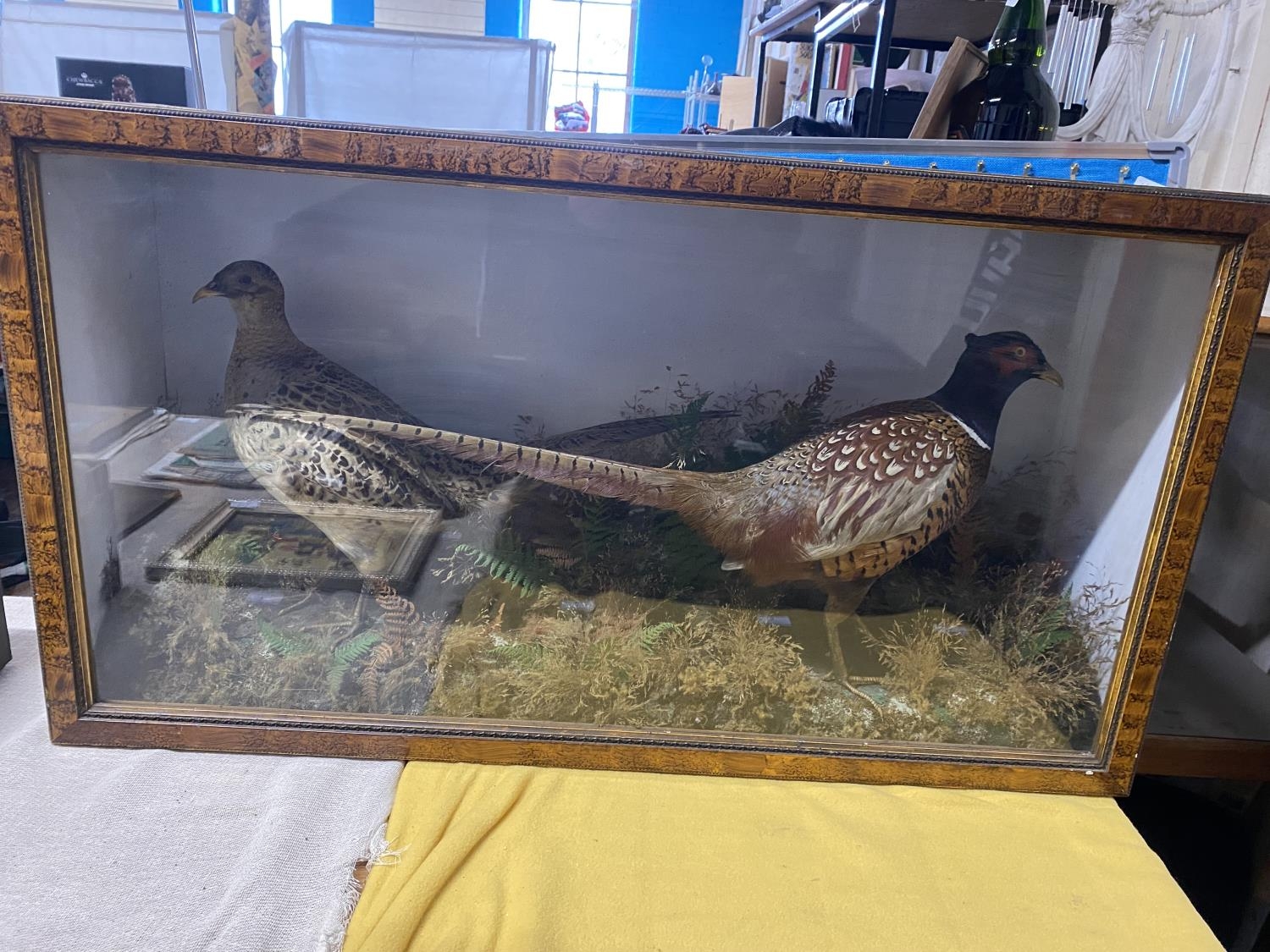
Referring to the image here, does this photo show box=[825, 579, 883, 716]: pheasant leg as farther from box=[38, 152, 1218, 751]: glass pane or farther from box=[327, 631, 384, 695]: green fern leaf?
box=[327, 631, 384, 695]: green fern leaf

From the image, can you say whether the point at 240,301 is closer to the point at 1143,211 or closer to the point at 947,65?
the point at 1143,211

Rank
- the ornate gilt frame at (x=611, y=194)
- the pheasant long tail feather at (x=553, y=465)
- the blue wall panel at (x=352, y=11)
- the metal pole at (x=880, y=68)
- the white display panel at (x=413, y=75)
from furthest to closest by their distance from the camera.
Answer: the blue wall panel at (x=352, y=11)
the white display panel at (x=413, y=75)
the metal pole at (x=880, y=68)
the pheasant long tail feather at (x=553, y=465)
the ornate gilt frame at (x=611, y=194)

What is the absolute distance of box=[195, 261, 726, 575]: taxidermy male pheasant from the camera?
2.64 ft

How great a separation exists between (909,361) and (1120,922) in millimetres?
576

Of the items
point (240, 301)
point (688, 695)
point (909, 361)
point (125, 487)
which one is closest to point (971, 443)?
point (909, 361)

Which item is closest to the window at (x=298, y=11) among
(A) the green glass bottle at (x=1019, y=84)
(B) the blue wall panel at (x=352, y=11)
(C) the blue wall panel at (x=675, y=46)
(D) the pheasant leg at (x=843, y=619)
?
(B) the blue wall panel at (x=352, y=11)

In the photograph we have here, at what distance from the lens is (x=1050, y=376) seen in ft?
2.78

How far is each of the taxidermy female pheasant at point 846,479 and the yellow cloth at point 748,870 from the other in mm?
264

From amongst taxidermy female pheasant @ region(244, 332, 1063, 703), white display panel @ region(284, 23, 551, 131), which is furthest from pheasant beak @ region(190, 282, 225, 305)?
white display panel @ region(284, 23, 551, 131)

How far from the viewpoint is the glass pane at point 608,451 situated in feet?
2.58

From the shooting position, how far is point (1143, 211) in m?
0.74

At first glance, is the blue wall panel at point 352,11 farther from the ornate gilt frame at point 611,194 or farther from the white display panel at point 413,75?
the ornate gilt frame at point 611,194

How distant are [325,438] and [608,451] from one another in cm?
29

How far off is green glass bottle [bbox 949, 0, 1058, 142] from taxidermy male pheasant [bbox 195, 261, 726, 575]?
64 cm
